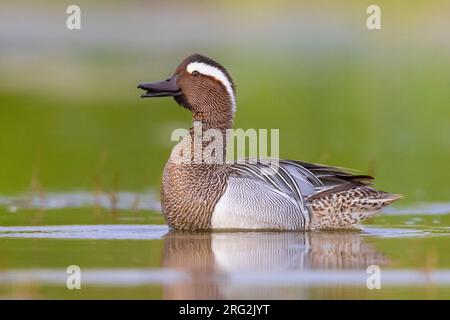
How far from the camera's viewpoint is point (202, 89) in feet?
37.6

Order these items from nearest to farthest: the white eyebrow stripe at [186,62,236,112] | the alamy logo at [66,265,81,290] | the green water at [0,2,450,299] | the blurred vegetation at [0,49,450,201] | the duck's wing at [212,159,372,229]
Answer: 1. the alamy logo at [66,265,81,290]
2. the green water at [0,2,450,299]
3. the duck's wing at [212,159,372,229]
4. the white eyebrow stripe at [186,62,236,112]
5. the blurred vegetation at [0,49,450,201]

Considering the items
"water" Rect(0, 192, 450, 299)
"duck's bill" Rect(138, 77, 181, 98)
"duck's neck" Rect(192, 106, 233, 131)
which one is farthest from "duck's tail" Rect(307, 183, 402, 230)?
"duck's bill" Rect(138, 77, 181, 98)

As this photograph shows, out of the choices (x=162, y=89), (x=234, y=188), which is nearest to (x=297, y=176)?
(x=234, y=188)

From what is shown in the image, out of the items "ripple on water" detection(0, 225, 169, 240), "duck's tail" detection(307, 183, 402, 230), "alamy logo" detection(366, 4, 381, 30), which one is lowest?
"ripple on water" detection(0, 225, 169, 240)

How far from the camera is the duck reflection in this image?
814 cm

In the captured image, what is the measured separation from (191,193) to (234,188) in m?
0.36

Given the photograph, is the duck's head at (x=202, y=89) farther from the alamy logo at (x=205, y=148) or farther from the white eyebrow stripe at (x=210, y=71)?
the alamy logo at (x=205, y=148)

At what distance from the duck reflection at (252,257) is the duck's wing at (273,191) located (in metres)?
0.16

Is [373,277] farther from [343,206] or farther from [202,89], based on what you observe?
[202,89]

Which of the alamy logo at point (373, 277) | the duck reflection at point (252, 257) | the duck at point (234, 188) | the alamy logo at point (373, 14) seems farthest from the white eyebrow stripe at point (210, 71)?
the alamy logo at point (373, 14)

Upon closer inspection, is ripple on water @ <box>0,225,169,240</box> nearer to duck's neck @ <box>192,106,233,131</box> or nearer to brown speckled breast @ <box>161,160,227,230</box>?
brown speckled breast @ <box>161,160,227,230</box>

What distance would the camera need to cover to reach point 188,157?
1124 centimetres

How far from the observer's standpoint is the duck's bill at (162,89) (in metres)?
Answer: 11.3
